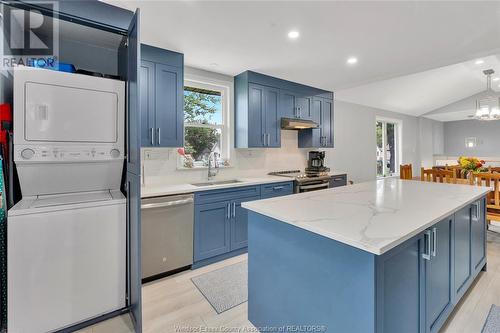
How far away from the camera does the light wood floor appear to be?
1.80 metres

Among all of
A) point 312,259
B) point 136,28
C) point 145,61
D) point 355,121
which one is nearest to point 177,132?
point 145,61

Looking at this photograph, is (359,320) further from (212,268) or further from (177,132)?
(177,132)

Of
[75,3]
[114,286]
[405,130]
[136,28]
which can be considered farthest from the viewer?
[405,130]

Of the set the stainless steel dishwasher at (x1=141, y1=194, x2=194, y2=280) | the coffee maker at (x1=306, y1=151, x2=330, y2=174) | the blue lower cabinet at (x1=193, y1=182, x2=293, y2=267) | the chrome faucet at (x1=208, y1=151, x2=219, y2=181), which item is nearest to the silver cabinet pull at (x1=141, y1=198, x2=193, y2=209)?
the stainless steel dishwasher at (x1=141, y1=194, x2=194, y2=280)

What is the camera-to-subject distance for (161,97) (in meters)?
2.71

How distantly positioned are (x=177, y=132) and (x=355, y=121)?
440 cm

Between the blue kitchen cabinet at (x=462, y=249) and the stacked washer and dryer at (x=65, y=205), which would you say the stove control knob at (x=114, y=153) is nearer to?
the stacked washer and dryer at (x=65, y=205)

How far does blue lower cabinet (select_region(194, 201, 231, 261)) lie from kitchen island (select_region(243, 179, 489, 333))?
1.07 metres

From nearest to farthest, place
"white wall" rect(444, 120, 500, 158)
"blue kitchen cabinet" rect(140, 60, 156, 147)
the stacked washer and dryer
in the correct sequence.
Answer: the stacked washer and dryer
"blue kitchen cabinet" rect(140, 60, 156, 147)
"white wall" rect(444, 120, 500, 158)

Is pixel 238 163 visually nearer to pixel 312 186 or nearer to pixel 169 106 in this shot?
pixel 312 186

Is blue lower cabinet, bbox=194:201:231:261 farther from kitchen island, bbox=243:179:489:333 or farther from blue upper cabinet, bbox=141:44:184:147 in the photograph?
kitchen island, bbox=243:179:489:333

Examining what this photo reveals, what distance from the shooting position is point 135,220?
173 cm

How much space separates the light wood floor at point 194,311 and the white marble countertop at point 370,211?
0.91 m

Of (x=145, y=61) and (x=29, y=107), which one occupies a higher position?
(x=145, y=61)
